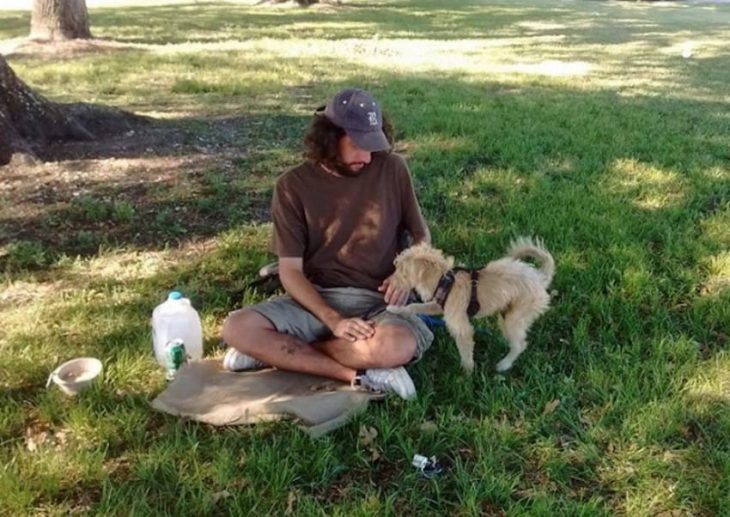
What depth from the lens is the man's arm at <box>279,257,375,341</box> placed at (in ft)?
11.1

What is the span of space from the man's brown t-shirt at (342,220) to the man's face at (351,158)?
4cm

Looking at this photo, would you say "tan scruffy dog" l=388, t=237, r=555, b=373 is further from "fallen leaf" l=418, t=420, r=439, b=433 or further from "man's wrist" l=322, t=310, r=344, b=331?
"fallen leaf" l=418, t=420, r=439, b=433

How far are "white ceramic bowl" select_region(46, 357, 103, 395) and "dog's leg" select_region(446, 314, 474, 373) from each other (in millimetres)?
1665

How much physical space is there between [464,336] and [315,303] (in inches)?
29.0

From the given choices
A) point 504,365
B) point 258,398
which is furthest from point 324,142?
point 504,365

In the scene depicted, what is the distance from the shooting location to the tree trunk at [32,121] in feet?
21.1

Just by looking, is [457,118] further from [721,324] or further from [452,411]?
[452,411]

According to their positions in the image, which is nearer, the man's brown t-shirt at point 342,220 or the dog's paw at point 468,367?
the dog's paw at point 468,367

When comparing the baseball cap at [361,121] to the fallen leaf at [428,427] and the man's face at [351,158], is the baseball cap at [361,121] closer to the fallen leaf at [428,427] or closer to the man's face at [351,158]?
the man's face at [351,158]

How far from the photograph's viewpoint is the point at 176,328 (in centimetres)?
358

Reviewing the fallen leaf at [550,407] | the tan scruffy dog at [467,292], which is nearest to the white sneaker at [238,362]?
the tan scruffy dog at [467,292]

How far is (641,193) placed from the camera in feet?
19.5

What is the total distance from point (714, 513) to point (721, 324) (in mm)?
1629

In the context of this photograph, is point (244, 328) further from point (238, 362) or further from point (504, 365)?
point (504, 365)
